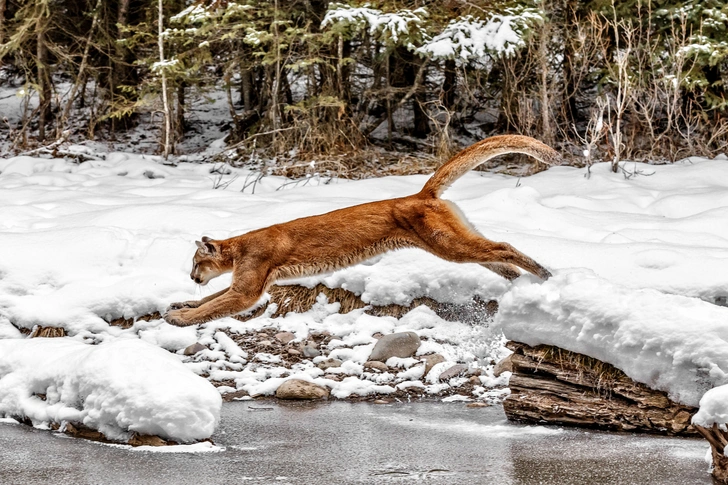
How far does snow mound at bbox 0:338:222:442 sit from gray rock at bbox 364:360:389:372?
2.58m

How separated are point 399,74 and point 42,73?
8071 mm

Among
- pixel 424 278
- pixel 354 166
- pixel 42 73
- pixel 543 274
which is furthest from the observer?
pixel 42 73

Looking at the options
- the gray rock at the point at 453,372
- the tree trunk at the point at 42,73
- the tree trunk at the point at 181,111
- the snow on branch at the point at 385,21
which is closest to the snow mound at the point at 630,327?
the gray rock at the point at 453,372

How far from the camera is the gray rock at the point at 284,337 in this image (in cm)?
A: 1035

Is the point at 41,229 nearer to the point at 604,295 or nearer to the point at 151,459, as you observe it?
the point at 151,459

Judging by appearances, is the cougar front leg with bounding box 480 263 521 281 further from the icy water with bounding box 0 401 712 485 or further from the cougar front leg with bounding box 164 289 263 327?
the cougar front leg with bounding box 164 289 263 327

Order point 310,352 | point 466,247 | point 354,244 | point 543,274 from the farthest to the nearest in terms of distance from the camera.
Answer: point 310,352 < point 354,244 < point 466,247 < point 543,274

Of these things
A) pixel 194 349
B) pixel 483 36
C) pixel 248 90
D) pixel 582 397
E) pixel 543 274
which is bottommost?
pixel 194 349

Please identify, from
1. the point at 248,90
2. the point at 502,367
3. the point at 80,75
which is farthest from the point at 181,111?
the point at 502,367

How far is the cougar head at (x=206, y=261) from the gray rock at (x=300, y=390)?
132cm

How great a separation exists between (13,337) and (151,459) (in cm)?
463

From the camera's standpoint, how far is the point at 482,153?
822cm

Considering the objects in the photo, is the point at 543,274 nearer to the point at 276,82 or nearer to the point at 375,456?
the point at 375,456

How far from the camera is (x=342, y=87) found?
19156 mm
